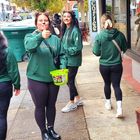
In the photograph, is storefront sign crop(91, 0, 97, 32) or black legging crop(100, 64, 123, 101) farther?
storefront sign crop(91, 0, 97, 32)

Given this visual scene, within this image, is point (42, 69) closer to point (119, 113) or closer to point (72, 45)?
point (72, 45)

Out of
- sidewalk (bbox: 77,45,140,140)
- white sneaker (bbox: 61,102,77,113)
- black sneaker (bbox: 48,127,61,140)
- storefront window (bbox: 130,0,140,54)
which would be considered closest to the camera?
black sneaker (bbox: 48,127,61,140)

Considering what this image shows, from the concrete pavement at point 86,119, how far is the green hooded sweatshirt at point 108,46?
2.94 ft

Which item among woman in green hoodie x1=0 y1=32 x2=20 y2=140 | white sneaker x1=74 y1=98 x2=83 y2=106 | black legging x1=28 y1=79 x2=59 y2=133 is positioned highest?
woman in green hoodie x1=0 y1=32 x2=20 y2=140

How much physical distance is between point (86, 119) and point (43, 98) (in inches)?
54.0

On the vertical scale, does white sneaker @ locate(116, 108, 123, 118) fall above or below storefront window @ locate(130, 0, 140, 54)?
below

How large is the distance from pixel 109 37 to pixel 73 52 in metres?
0.66

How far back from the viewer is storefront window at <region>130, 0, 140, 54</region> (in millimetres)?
8218

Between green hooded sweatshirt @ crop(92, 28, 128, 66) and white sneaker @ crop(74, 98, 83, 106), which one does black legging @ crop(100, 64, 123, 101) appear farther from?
white sneaker @ crop(74, 98, 83, 106)

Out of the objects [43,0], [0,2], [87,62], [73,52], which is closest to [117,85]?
[73,52]

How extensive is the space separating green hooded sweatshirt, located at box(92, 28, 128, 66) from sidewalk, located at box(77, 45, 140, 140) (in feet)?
2.87

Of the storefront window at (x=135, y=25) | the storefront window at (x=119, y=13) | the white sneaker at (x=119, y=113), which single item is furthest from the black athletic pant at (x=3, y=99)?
the storefront window at (x=119, y=13)

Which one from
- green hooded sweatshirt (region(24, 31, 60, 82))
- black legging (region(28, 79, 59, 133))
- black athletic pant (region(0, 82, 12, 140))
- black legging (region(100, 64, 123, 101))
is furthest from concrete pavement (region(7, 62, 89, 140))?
green hooded sweatshirt (region(24, 31, 60, 82))

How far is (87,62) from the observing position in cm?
1205
